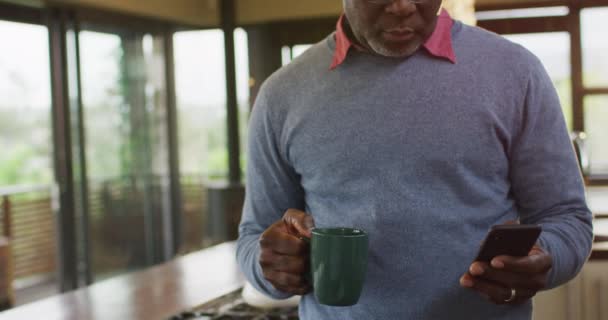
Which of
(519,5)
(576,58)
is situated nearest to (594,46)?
(576,58)

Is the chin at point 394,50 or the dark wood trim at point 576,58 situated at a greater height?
the dark wood trim at point 576,58

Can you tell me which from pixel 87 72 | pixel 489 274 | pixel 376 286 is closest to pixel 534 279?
pixel 489 274

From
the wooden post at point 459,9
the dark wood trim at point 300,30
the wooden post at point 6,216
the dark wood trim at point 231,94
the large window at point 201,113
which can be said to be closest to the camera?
the wooden post at point 459,9

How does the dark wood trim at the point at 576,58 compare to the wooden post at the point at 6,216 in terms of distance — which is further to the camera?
the dark wood trim at the point at 576,58

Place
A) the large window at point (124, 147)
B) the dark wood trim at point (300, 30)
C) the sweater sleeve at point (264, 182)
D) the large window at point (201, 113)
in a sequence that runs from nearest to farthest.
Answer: the sweater sleeve at point (264, 182) < the large window at point (124, 147) < the dark wood trim at point (300, 30) < the large window at point (201, 113)

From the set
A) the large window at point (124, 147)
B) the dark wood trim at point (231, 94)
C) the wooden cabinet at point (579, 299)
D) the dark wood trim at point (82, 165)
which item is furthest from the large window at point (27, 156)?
the wooden cabinet at point (579, 299)

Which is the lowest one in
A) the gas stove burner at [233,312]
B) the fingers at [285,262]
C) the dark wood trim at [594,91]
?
the gas stove burner at [233,312]

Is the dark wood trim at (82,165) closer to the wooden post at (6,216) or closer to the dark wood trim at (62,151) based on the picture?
the dark wood trim at (62,151)

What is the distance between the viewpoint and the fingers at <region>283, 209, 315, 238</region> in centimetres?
98

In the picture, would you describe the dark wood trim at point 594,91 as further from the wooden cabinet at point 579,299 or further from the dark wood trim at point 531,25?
the wooden cabinet at point 579,299

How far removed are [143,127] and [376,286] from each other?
15.6 ft

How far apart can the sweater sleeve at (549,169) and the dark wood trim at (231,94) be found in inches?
194

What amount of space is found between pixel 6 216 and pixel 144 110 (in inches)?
52.1

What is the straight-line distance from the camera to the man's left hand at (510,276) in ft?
2.94
